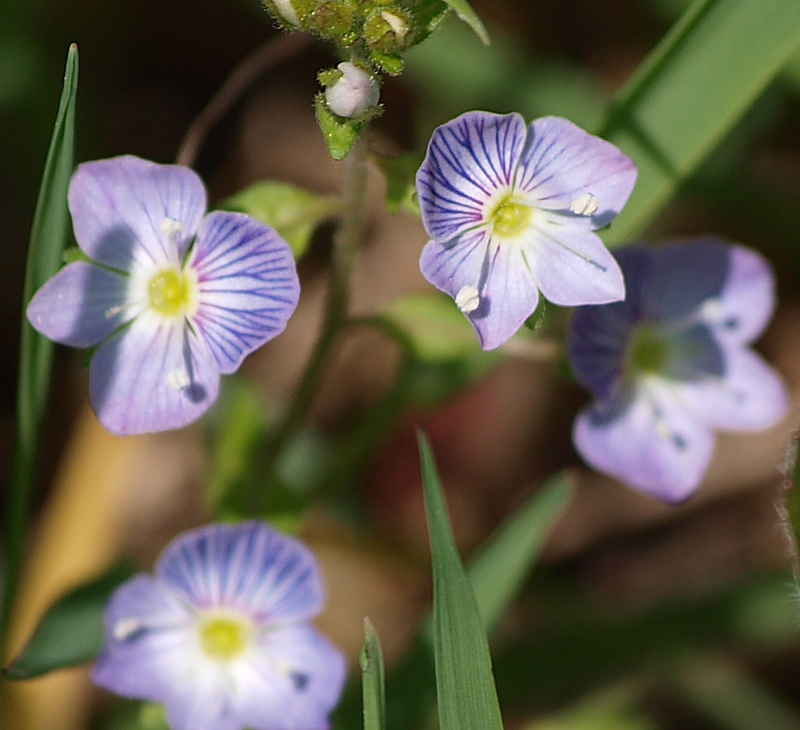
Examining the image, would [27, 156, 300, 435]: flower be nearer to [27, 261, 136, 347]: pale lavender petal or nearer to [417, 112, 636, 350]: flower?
[27, 261, 136, 347]: pale lavender petal

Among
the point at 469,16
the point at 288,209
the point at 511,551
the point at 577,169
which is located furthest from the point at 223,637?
the point at 469,16

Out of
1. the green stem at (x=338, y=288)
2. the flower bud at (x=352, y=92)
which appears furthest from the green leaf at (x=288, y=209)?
the flower bud at (x=352, y=92)

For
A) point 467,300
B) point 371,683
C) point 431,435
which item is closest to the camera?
point 371,683

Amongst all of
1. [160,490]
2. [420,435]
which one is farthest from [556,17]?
[420,435]

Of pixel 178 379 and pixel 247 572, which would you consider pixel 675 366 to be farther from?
pixel 178 379

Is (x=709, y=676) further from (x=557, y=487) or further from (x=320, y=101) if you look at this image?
(x=320, y=101)
